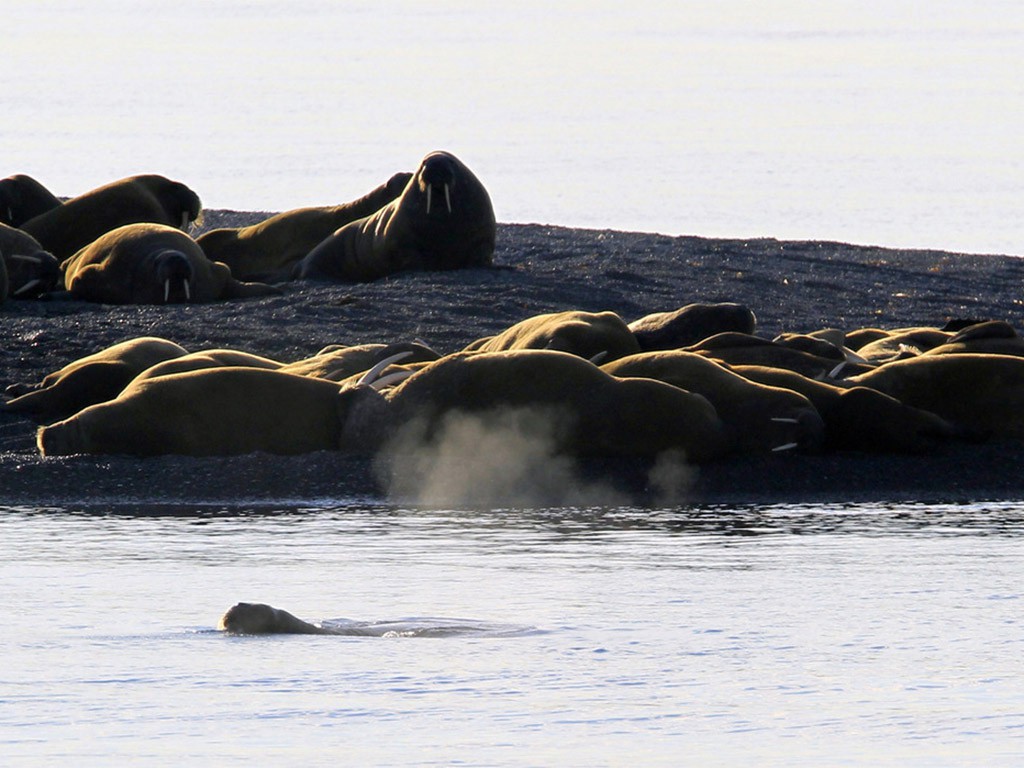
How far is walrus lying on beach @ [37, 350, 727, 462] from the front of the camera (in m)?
8.96

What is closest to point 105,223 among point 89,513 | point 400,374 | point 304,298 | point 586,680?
point 304,298

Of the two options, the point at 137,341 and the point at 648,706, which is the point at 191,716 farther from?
the point at 137,341

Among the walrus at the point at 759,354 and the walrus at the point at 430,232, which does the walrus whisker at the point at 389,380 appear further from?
the walrus at the point at 430,232

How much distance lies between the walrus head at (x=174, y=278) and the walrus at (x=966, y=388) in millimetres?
6824

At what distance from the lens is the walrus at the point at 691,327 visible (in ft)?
36.8

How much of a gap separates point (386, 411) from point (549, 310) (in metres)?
5.50

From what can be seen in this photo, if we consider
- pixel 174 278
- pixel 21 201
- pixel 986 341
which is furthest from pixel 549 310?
pixel 21 201

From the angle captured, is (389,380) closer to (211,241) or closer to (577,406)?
(577,406)

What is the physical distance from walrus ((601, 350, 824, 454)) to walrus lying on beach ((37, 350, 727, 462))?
16 cm

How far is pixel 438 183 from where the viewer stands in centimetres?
1633

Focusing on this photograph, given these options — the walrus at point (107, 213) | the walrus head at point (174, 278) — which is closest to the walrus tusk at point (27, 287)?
the walrus head at point (174, 278)

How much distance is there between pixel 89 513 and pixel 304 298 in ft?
22.0

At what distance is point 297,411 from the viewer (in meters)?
9.40

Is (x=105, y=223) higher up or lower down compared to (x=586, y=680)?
higher up
